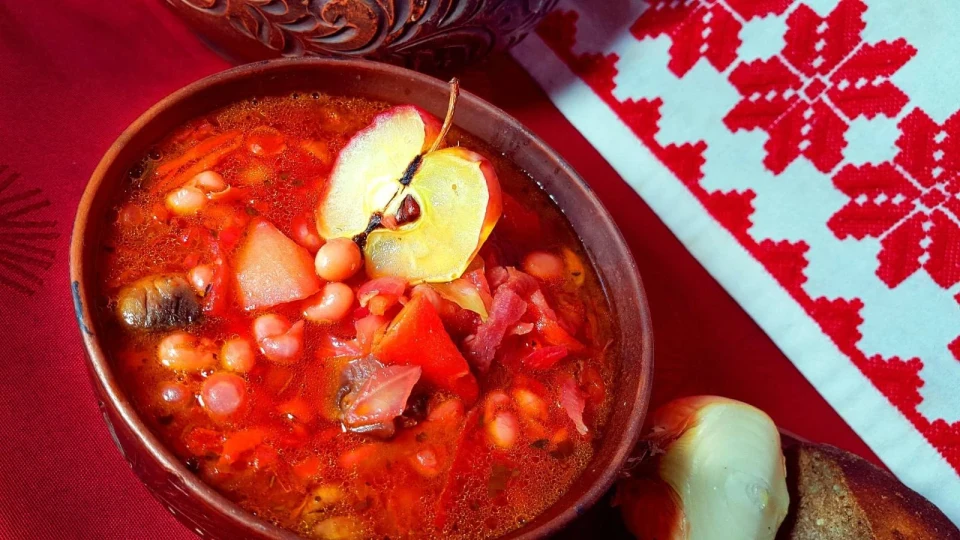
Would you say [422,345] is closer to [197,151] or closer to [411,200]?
[411,200]

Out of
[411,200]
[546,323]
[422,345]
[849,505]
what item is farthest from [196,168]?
[849,505]

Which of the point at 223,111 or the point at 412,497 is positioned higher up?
the point at 223,111

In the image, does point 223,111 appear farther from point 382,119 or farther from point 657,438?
point 657,438

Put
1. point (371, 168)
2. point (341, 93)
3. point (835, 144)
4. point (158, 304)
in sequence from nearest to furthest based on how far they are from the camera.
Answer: point (158, 304) → point (371, 168) → point (341, 93) → point (835, 144)

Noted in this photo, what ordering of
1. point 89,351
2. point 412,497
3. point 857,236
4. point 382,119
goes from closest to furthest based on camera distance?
point 89,351, point 412,497, point 382,119, point 857,236

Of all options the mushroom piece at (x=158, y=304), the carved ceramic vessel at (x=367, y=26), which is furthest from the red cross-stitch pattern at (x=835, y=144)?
the mushroom piece at (x=158, y=304)

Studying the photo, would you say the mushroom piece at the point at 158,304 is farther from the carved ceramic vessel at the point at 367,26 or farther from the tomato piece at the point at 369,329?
the carved ceramic vessel at the point at 367,26

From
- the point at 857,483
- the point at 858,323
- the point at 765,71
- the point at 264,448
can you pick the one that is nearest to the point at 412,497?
the point at 264,448
